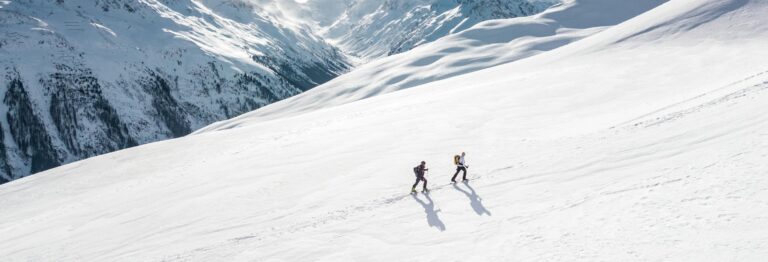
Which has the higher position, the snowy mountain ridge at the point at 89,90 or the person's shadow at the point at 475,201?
the snowy mountain ridge at the point at 89,90

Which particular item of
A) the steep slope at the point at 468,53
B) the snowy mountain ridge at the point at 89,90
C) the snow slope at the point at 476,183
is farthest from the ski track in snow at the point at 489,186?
the snowy mountain ridge at the point at 89,90

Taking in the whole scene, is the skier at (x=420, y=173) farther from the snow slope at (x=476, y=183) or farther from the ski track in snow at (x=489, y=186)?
the snow slope at (x=476, y=183)

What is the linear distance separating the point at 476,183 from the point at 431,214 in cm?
322

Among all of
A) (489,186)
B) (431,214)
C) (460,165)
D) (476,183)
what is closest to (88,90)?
(460,165)

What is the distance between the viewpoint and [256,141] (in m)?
37.3

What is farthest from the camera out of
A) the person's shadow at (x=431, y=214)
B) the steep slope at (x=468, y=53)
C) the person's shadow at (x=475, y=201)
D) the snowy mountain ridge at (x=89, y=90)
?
the snowy mountain ridge at (x=89, y=90)

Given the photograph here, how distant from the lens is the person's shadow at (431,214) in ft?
53.1

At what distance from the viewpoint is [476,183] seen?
19625 millimetres

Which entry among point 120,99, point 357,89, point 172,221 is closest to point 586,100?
point 172,221

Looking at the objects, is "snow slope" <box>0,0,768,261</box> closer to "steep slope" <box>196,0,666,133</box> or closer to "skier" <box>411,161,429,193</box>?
"skier" <box>411,161,429,193</box>

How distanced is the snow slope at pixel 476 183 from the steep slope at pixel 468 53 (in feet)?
166

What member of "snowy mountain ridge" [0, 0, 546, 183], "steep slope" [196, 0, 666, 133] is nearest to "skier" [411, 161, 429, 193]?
"steep slope" [196, 0, 666, 133]

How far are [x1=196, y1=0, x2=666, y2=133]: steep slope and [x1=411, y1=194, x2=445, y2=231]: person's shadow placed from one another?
68.3 m

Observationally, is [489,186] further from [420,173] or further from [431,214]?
[431,214]
